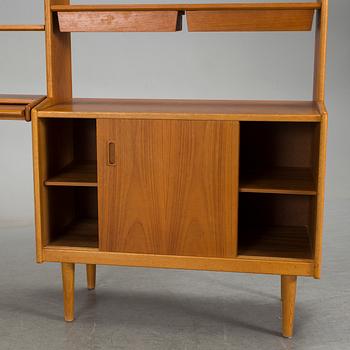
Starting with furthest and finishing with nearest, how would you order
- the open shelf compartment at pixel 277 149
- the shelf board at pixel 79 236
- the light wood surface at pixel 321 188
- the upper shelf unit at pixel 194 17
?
the open shelf compartment at pixel 277 149 → the shelf board at pixel 79 236 → the upper shelf unit at pixel 194 17 → the light wood surface at pixel 321 188

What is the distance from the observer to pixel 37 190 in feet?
11.0

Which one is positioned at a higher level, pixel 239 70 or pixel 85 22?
pixel 85 22

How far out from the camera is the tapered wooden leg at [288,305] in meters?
3.28

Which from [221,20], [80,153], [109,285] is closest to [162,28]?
[221,20]

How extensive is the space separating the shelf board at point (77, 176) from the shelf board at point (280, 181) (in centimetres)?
64

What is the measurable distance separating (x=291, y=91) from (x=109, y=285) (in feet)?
9.73

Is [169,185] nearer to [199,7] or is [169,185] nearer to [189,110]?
[189,110]

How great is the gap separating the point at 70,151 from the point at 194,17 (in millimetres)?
903

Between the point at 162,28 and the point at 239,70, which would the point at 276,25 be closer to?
the point at 162,28

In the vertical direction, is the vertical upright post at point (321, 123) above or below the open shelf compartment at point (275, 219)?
above

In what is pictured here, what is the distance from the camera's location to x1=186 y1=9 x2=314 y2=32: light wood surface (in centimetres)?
330

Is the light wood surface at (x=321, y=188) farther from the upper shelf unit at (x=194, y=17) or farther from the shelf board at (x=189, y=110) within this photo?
the upper shelf unit at (x=194, y=17)

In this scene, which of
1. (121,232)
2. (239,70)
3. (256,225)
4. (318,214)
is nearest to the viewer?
(318,214)

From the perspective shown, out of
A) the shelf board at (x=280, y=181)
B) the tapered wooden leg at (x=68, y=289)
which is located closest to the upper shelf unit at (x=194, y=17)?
the shelf board at (x=280, y=181)
